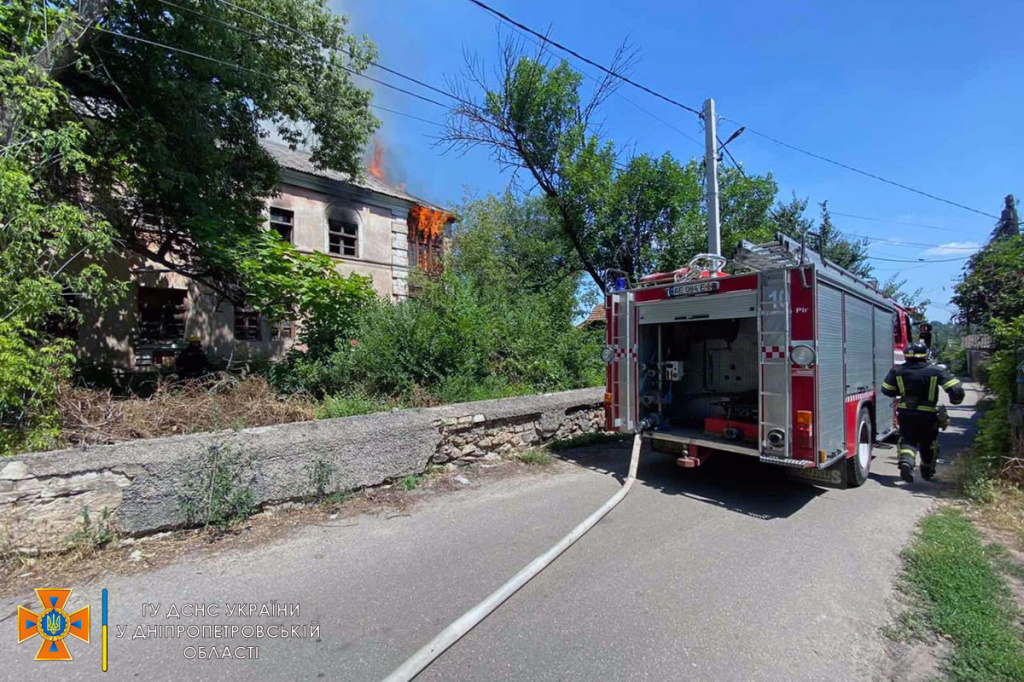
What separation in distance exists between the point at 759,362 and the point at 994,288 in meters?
9.35

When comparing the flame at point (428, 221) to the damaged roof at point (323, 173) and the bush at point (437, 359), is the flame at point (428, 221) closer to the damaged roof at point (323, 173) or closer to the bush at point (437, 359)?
the damaged roof at point (323, 173)

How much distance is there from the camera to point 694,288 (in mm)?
5918

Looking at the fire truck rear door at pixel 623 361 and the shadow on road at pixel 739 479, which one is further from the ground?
the fire truck rear door at pixel 623 361

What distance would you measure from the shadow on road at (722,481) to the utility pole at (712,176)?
203 inches

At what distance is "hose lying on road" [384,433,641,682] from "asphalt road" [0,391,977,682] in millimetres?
62

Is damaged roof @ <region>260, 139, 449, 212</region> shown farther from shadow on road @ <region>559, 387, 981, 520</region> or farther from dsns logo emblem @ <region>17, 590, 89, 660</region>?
dsns logo emblem @ <region>17, 590, 89, 660</region>

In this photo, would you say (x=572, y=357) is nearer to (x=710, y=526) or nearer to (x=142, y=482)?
(x=710, y=526)

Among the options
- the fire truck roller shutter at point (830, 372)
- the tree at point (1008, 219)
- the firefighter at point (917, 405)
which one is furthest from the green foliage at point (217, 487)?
the tree at point (1008, 219)

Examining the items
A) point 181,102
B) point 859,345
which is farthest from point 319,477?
point 181,102

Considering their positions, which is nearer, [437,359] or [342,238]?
[437,359]

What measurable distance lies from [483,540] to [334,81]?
10930 mm

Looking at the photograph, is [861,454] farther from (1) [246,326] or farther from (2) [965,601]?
(1) [246,326]

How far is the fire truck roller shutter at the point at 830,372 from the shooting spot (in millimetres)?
4969

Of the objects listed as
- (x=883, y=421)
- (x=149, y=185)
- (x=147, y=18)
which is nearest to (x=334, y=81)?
(x=147, y=18)
